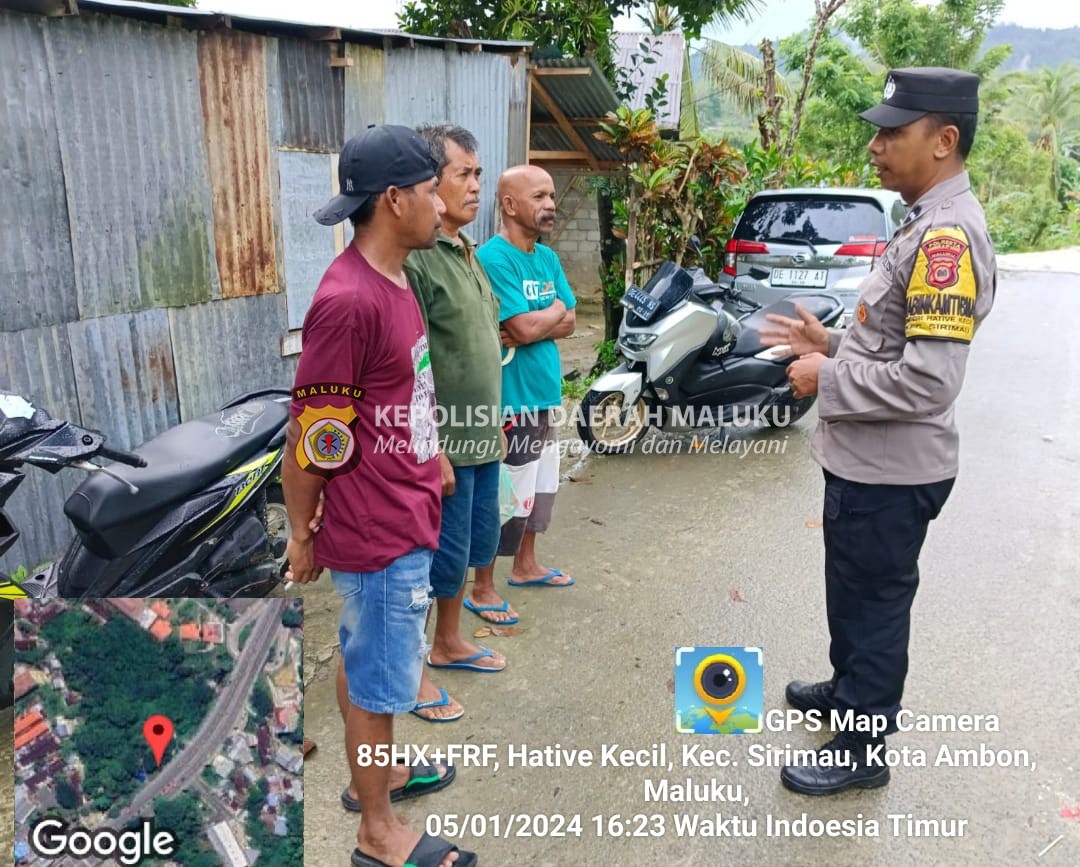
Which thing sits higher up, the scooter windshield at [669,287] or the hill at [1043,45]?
the hill at [1043,45]

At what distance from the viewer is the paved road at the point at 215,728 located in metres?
1.79

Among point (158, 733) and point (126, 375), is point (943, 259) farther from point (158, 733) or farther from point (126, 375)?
point (126, 375)

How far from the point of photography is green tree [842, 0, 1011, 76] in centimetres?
2148

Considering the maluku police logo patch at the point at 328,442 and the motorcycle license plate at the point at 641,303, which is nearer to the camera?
the maluku police logo patch at the point at 328,442

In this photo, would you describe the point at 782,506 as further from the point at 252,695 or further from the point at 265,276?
the point at 252,695

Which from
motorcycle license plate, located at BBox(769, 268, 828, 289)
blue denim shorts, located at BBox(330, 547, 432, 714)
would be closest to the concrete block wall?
motorcycle license plate, located at BBox(769, 268, 828, 289)

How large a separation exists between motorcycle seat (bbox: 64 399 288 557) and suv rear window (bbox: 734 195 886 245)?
541 cm

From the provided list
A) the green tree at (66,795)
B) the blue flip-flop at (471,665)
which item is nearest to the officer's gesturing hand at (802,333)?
the blue flip-flop at (471,665)

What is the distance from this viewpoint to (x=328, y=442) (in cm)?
207

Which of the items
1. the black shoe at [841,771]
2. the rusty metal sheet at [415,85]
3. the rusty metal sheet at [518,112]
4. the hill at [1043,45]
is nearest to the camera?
the black shoe at [841,771]

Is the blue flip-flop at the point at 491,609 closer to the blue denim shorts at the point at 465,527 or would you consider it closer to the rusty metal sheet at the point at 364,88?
the blue denim shorts at the point at 465,527

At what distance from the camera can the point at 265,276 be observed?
15.1ft

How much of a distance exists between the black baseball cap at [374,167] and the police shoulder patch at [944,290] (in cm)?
132

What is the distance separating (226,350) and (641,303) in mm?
2592
